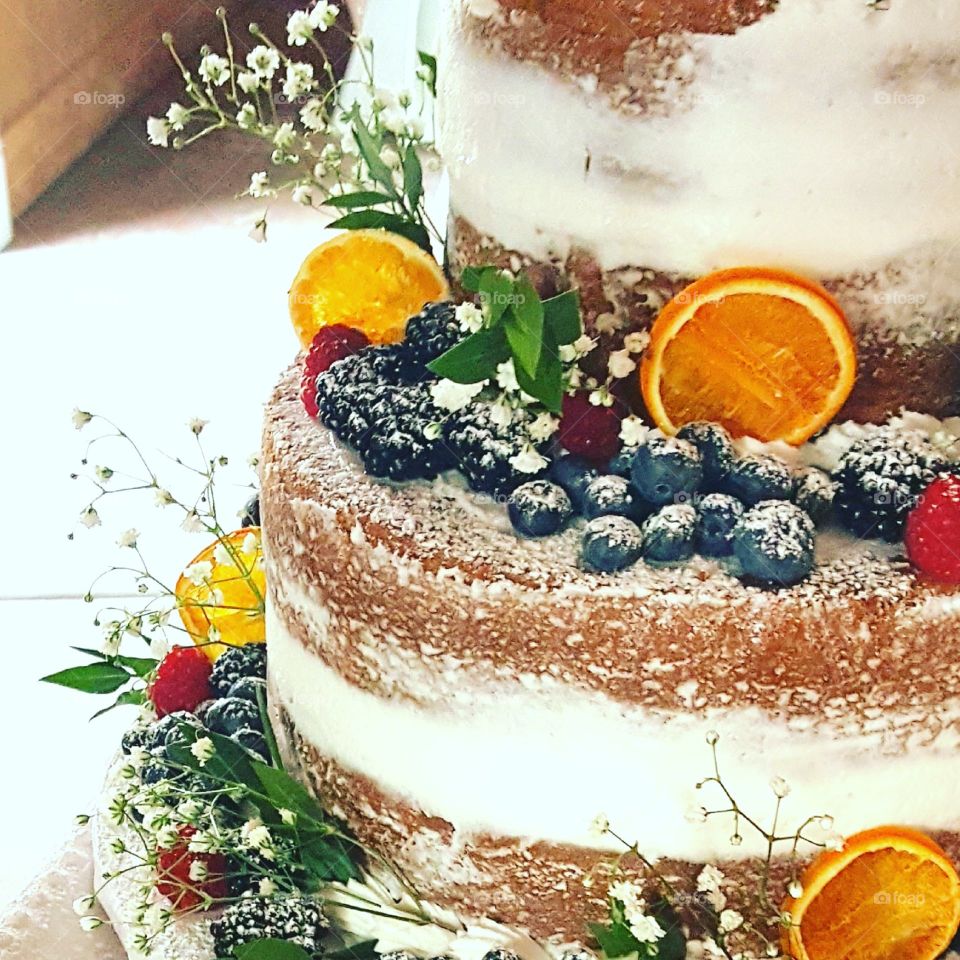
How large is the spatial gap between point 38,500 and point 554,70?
2266mm

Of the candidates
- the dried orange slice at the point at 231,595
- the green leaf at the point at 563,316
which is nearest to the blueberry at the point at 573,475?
the green leaf at the point at 563,316

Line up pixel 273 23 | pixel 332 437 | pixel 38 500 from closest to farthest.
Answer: pixel 332 437, pixel 38 500, pixel 273 23

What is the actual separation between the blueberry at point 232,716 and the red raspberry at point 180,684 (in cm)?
7

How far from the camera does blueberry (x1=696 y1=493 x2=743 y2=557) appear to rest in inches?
43.9

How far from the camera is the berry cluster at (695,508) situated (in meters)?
1.09

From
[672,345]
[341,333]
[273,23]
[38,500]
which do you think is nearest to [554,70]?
[672,345]

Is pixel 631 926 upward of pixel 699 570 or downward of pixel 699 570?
downward

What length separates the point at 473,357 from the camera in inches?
46.2

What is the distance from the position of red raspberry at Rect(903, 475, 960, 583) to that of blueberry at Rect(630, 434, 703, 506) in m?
0.17

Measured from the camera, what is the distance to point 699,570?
1.12m

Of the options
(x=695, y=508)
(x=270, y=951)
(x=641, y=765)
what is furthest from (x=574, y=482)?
(x=270, y=951)

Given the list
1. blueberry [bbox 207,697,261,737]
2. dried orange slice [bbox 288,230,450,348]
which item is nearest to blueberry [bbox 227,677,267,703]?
blueberry [bbox 207,697,261,737]

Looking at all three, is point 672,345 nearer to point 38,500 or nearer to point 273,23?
point 38,500

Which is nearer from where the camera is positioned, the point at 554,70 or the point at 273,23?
the point at 554,70
